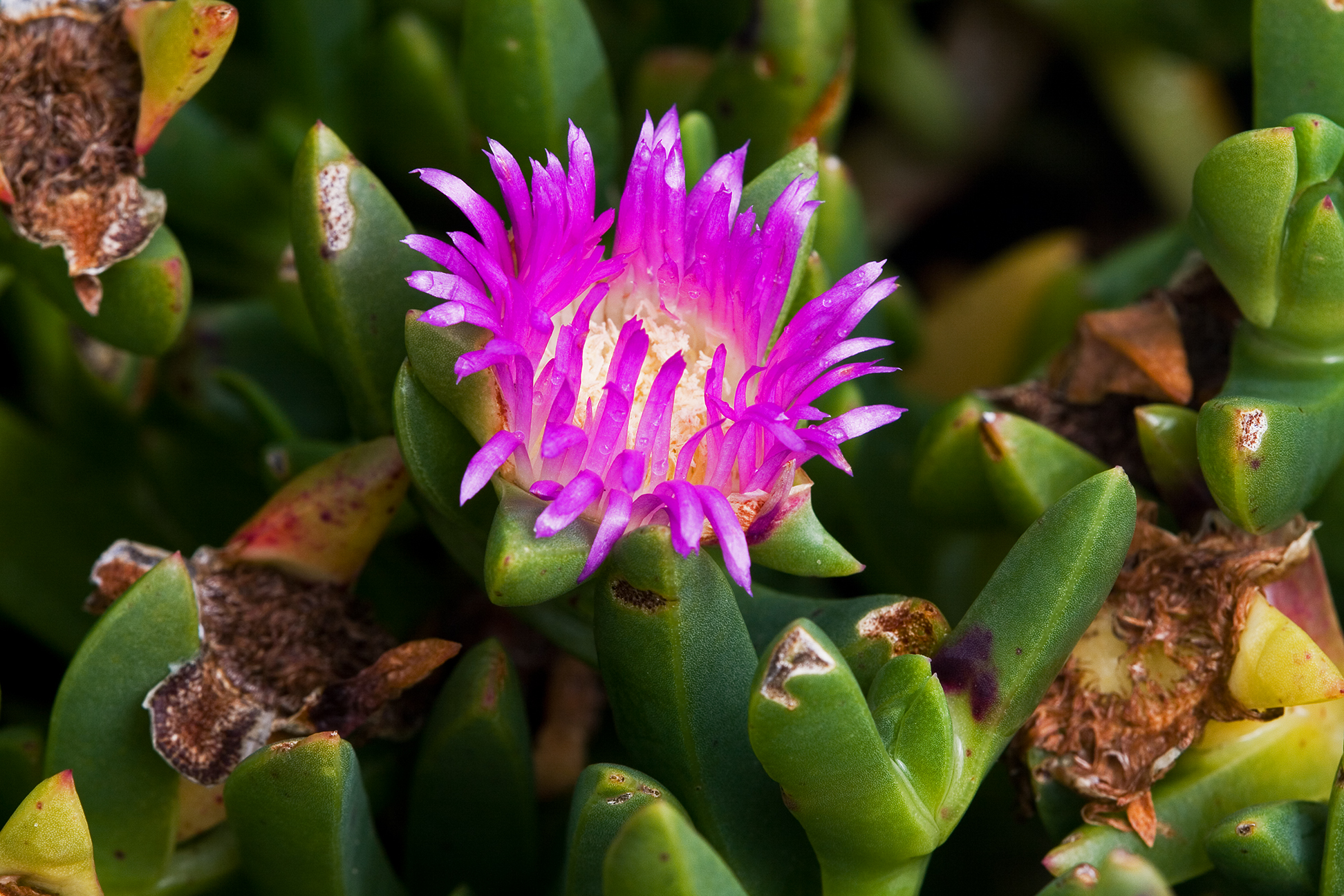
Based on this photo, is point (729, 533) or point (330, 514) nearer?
point (729, 533)

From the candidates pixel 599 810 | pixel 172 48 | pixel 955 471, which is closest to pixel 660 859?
pixel 599 810

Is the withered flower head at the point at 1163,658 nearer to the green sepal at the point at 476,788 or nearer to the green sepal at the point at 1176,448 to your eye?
the green sepal at the point at 1176,448

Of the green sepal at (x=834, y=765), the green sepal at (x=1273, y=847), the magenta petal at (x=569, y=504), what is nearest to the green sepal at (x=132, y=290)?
the magenta petal at (x=569, y=504)

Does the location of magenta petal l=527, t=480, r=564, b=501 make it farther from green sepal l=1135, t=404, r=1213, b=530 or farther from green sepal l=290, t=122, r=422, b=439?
green sepal l=1135, t=404, r=1213, b=530

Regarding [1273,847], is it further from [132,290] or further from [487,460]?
[132,290]

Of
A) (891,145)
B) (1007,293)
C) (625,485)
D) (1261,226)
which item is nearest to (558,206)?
(625,485)

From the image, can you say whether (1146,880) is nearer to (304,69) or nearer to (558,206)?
(558,206)
